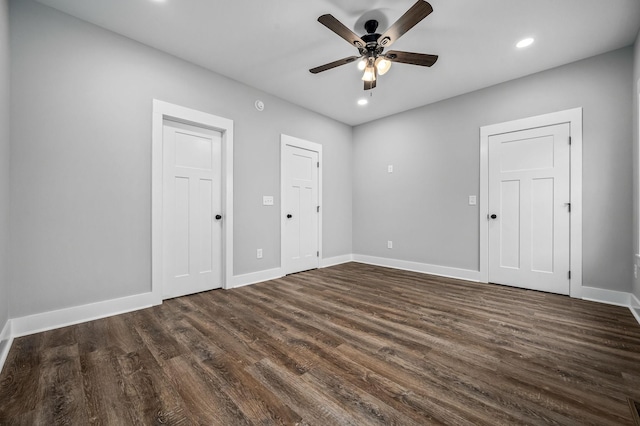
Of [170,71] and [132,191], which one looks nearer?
[132,191]

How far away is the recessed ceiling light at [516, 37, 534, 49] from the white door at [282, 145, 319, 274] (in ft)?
10.1

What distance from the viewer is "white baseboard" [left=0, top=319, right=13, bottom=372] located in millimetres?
1768

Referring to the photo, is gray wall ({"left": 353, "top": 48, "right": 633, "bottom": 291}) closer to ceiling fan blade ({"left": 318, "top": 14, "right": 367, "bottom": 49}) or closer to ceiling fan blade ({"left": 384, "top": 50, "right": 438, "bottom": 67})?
ceiling fan blade ({"left": 384, "top": 50, "right": 438, "bottom": 67})

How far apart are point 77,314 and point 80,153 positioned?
1.51 meters

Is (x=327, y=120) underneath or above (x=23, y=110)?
above

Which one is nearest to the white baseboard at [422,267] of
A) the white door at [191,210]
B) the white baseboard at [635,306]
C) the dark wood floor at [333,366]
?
the dark wood floor at [333,366]

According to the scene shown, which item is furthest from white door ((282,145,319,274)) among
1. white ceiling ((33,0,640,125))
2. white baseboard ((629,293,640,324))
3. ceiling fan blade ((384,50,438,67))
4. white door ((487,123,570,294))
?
white baseboard ((629,293,640,324))

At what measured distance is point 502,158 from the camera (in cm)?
366

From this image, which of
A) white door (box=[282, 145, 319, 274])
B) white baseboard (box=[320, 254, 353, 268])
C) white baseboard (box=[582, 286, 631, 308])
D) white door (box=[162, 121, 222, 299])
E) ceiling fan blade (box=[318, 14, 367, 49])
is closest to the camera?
ceiling fan blade (box=[318, 14, 367, 49])

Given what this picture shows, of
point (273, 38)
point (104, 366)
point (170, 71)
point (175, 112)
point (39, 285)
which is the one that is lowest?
point (104, 366)

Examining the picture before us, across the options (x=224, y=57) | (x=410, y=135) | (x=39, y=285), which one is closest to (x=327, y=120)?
(x=410, y=135)

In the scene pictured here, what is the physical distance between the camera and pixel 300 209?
4.50 m

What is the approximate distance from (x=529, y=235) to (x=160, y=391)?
168 inches

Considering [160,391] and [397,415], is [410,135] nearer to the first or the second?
[397,415]
